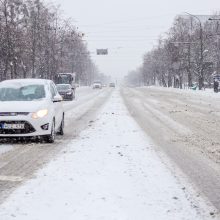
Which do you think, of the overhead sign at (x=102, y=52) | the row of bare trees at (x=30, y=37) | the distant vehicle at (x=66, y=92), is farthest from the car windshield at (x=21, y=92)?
the overhead sign at (x=102, y=52)

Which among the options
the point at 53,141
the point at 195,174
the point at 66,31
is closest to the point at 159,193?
the point at 195,174

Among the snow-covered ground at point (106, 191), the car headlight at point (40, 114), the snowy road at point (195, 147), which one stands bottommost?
the snowy road at point (195, 147)

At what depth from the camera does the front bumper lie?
1346 cm

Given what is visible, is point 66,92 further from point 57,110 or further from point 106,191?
point 106,191

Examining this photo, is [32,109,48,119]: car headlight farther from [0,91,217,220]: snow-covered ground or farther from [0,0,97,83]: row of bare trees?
[0,0,97,83]: row of bare trees

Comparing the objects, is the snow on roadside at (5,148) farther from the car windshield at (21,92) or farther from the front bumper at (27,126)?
the car windshield at (21,92)

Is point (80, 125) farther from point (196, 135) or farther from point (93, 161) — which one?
point (93, 161)

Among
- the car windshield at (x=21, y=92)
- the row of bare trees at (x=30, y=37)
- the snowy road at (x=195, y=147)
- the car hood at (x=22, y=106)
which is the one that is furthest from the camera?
the row of bare trees at (x=30, y=37)

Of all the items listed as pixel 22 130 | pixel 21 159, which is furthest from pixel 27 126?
pixel 21 159

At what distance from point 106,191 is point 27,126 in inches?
245

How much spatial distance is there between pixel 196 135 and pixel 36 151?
502cm

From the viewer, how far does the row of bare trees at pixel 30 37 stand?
179ft

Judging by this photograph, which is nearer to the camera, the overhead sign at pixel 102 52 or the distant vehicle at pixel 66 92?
the distant vehicle at pixel 66 92

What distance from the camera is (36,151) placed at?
478 inches
